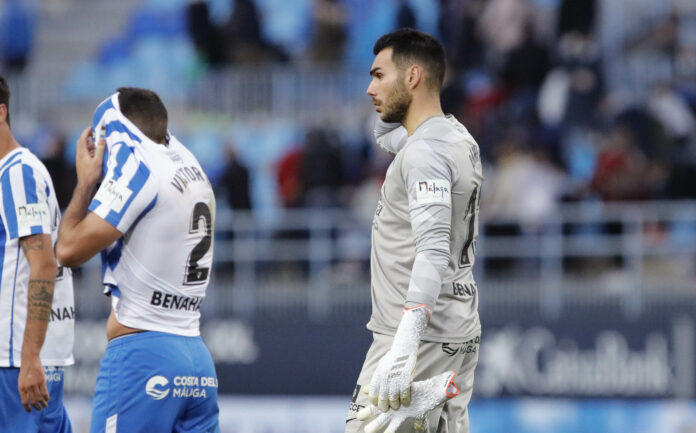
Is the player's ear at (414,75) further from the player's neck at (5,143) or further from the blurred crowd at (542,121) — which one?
the blurred crowd at (542,121)

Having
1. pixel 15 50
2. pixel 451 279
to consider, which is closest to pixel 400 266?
pixel 451 279

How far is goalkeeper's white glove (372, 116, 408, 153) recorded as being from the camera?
614 cm

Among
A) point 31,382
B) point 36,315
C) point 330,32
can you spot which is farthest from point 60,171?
point 31,382

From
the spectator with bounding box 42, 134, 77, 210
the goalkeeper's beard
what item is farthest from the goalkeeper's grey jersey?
the spectator with bounding box 42, 134, 77, 210

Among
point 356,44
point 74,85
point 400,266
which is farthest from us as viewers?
point 74,85

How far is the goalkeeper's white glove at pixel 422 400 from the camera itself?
16.7ft

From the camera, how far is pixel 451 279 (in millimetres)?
5438

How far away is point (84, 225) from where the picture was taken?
5516mm

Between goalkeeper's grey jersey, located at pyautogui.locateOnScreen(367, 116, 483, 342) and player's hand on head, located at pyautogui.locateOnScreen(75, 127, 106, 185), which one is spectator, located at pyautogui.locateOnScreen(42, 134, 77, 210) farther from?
goalkeeper's grey jersey, located at pyautogui.locateOnScreen(367, 116, 483, 342)

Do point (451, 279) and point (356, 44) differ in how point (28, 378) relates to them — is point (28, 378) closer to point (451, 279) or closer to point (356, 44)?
point (451, 279)

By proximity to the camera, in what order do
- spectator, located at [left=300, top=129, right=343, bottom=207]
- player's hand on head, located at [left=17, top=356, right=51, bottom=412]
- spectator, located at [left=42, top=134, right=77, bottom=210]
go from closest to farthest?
player's hand on head, located at [left=17, top=356, right=51, bottom=412] < spectator, located at [left=300, top=129, right=343, bottom=207] < spectator, located at [left=42, top=134, right=77, bottom=210]

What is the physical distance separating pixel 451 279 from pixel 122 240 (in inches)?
60.2

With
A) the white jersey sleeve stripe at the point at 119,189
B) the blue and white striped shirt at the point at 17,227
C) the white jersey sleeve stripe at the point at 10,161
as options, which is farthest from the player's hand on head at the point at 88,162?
the white jersey sleeve stripe at the point at 10,161

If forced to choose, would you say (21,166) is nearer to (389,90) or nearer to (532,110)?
(389,90)
